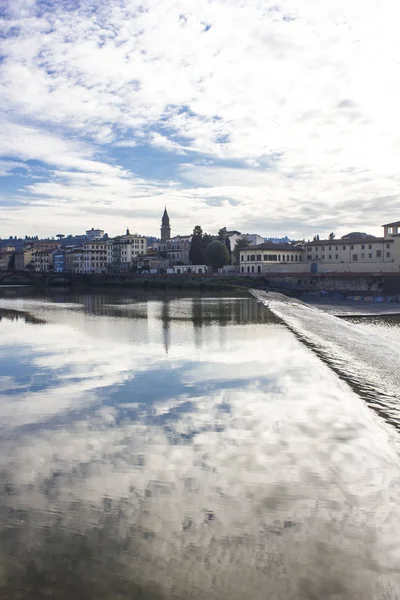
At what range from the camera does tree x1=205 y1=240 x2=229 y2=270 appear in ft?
385

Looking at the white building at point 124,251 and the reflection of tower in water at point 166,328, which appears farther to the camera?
the white building at point 124,251

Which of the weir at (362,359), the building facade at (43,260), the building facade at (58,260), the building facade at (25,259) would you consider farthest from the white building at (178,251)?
the weir at (362,359)

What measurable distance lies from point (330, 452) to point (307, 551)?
3936 millimetres

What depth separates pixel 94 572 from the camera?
6.02 metres

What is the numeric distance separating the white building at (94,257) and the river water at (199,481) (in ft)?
501

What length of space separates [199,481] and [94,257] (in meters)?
166

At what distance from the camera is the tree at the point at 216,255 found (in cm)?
11744

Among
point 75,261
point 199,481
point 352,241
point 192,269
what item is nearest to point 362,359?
point 199,481

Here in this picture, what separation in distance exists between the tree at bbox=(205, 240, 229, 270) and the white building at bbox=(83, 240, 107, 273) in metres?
60.1

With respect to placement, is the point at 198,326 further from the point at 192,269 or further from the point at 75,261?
the point at 75,261

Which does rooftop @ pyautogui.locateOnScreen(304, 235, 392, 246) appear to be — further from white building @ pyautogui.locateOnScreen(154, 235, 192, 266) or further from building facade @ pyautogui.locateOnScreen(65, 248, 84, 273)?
building facade @ pyautogui.locateOnScreen(65, 248, 84, 273)

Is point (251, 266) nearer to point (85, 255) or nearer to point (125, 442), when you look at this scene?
point (85, 255)

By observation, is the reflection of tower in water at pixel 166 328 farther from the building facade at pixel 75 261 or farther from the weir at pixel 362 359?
the building facade at pixel 75 261

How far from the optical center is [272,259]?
11006 centimetres
